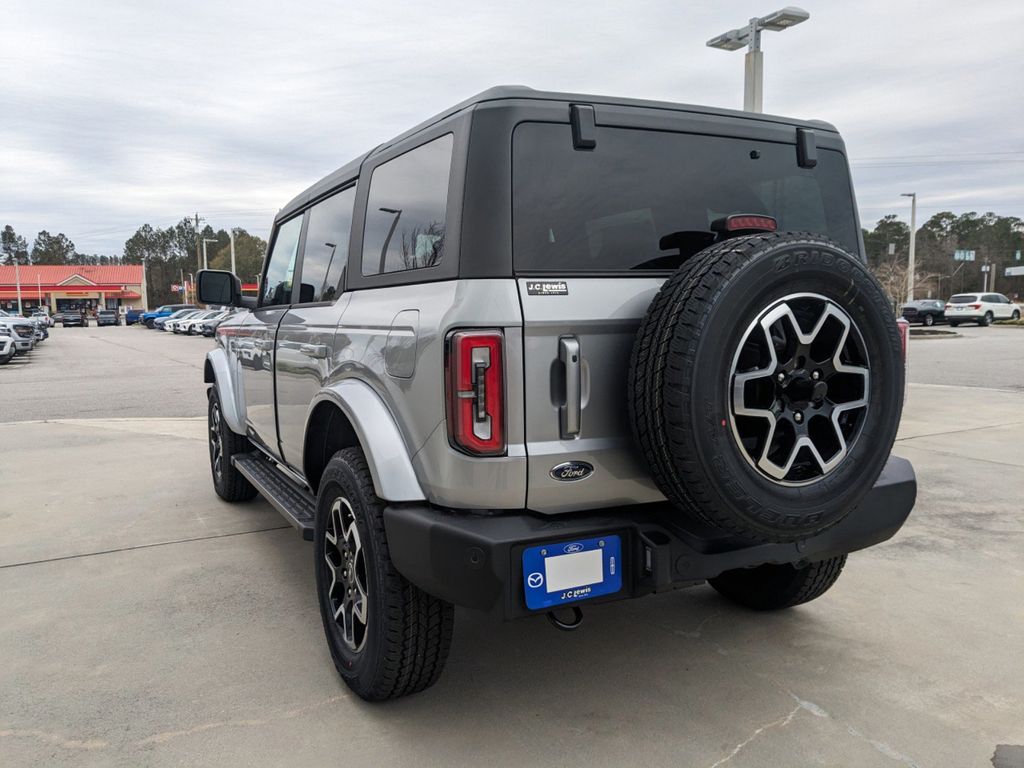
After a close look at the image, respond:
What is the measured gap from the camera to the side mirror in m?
4.87

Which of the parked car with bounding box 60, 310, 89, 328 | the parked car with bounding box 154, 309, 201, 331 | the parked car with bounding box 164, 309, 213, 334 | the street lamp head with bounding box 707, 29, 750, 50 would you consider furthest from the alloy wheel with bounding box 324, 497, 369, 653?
the parked car with bounding box 60, 310, 89, 328

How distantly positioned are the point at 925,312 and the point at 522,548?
124 feet

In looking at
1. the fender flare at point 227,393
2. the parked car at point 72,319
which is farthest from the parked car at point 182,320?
the fender flare at point 227,393

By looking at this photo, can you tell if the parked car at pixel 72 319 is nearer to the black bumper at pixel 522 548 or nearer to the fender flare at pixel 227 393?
the fender flare at pixel 227 393

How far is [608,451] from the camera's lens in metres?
2.45

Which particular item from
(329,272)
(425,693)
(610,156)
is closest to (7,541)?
(329,272)

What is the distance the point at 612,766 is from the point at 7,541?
4189 millimetres

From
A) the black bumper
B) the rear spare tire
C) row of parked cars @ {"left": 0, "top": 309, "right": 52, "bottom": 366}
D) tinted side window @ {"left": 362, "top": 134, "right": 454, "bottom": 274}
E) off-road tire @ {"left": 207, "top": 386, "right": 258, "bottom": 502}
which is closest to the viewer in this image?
the rear spare tire

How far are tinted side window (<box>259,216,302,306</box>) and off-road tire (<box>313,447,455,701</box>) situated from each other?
1.86 meters

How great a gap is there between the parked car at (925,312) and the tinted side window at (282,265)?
35.4m

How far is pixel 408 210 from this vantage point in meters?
2.86

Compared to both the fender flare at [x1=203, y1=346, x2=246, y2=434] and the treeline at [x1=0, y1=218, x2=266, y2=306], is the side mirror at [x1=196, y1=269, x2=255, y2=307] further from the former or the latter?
the treeline at [x1=0, y1=218, x2=266, y2=306]

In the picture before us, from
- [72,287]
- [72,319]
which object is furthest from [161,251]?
[72,319]

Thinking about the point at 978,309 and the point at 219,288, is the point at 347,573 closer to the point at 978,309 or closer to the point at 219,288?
the point at 219,288
